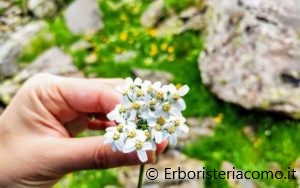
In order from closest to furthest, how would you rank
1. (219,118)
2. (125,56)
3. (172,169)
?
(172,169)
(219,118)
(125,56)

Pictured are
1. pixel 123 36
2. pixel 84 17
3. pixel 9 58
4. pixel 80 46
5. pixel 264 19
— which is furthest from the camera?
pixel 84 17

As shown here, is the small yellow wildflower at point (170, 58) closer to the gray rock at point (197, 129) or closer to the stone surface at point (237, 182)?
the gray rock at point (197, 129)

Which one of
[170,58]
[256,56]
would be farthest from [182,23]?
[256,56]

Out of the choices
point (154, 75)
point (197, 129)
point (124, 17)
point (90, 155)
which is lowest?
point (197, 129)

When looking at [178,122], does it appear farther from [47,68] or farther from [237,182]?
[47,68]

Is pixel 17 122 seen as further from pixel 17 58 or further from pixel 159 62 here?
pixel 17 58

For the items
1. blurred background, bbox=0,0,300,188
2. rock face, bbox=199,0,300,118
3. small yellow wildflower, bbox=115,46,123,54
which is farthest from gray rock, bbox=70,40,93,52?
rock face, bbox=199,0,300,118

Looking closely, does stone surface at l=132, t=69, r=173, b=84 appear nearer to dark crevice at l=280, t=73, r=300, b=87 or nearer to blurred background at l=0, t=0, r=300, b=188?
blurred background at l=0, t=0, r=300, b=188
